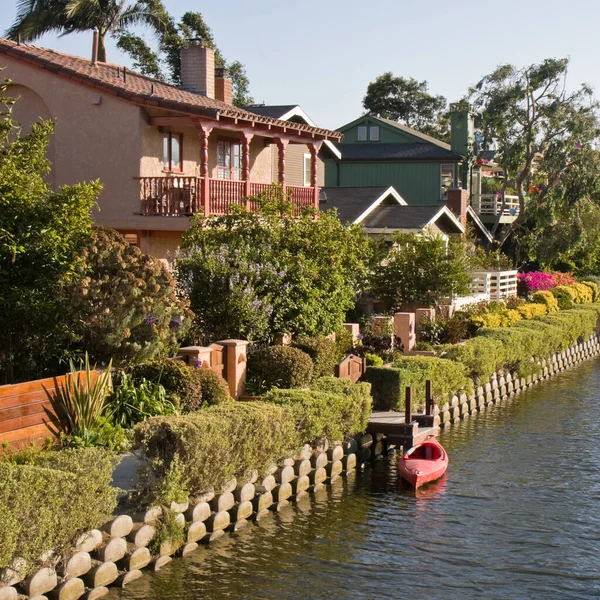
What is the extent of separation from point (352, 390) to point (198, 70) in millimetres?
18653

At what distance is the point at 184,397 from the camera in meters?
18.8

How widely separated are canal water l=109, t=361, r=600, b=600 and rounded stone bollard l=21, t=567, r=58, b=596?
122 centimetres

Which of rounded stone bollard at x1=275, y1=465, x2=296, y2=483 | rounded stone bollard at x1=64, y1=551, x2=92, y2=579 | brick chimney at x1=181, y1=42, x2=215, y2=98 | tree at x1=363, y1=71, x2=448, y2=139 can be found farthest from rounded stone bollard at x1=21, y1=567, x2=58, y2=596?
tree at x1=363, y1=71, x2=448, y2=139

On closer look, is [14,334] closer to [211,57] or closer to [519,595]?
[519,595]

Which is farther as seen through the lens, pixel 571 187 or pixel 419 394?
pixel 571 187

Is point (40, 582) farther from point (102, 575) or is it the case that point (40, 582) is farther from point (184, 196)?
point (184, 196)

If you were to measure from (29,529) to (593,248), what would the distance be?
4989 centimetres

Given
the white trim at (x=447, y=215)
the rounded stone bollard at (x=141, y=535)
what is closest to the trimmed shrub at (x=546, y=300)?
the white trim at (x=447, y=215)

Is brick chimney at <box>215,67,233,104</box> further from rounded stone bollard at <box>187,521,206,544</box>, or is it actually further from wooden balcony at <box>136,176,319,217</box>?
rounded stone bollard at <box>187,521,206,544</box>

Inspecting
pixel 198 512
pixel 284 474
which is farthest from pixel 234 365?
pixel 198 512

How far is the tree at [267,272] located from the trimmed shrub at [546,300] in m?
17.9

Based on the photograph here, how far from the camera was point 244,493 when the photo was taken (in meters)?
16.8

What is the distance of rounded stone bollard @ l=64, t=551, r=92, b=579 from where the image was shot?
1284cm


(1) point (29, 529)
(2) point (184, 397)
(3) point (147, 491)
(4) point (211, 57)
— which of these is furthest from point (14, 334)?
(4) point (211, 57)
